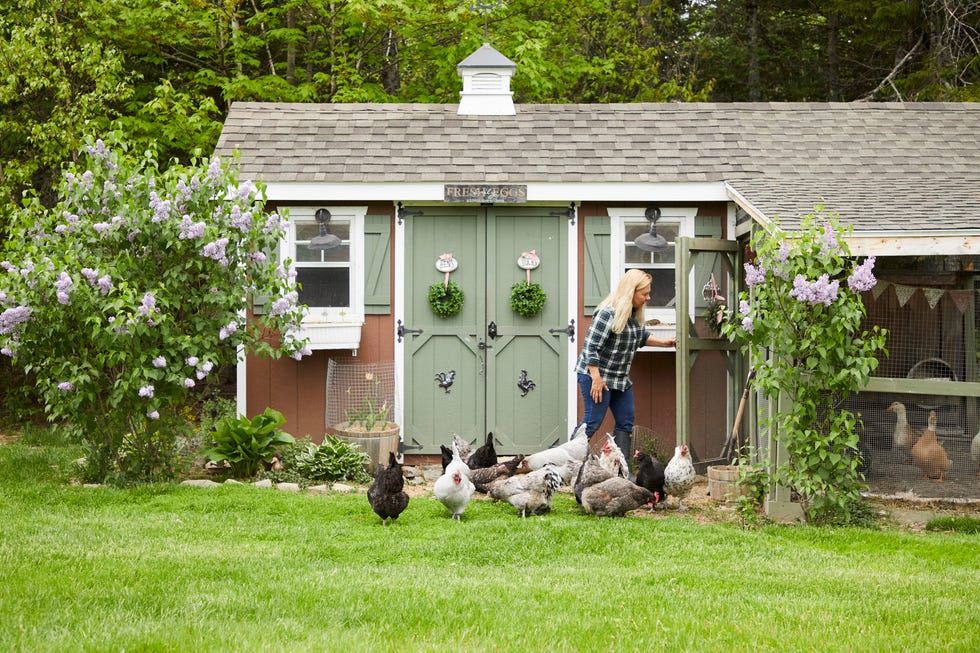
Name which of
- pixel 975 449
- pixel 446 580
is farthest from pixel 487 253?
pixel 446 580

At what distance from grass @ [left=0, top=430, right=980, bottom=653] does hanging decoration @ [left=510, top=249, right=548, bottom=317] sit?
7.90 ft

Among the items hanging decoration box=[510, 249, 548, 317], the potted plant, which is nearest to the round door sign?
hanging decoration box=[510, 249, 548, 317]

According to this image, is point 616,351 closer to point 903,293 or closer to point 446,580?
point 903,293

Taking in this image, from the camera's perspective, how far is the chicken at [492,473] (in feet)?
24.9

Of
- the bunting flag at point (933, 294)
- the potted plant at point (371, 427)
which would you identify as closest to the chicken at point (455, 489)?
the potted plant at point (371, 427)

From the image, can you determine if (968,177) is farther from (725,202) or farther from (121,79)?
(121,79)

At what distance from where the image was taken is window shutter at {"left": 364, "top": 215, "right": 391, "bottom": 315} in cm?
932

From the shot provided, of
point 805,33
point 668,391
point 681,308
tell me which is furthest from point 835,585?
point 805,33

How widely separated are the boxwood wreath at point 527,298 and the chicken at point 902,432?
128 inches

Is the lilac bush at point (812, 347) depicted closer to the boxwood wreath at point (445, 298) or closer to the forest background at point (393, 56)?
the boxwood wreath at point (445, 298)

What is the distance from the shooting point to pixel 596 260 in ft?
30.8

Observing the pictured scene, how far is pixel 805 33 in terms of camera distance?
61.9 ft

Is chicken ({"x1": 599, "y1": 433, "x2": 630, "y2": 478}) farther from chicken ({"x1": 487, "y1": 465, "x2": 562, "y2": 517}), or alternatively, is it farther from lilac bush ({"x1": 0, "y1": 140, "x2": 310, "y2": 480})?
lilac bush ({"x1": 0, "y1": 140, "x2": 310, "y2": 480})

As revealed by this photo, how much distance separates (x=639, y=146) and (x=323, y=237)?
3.04m
